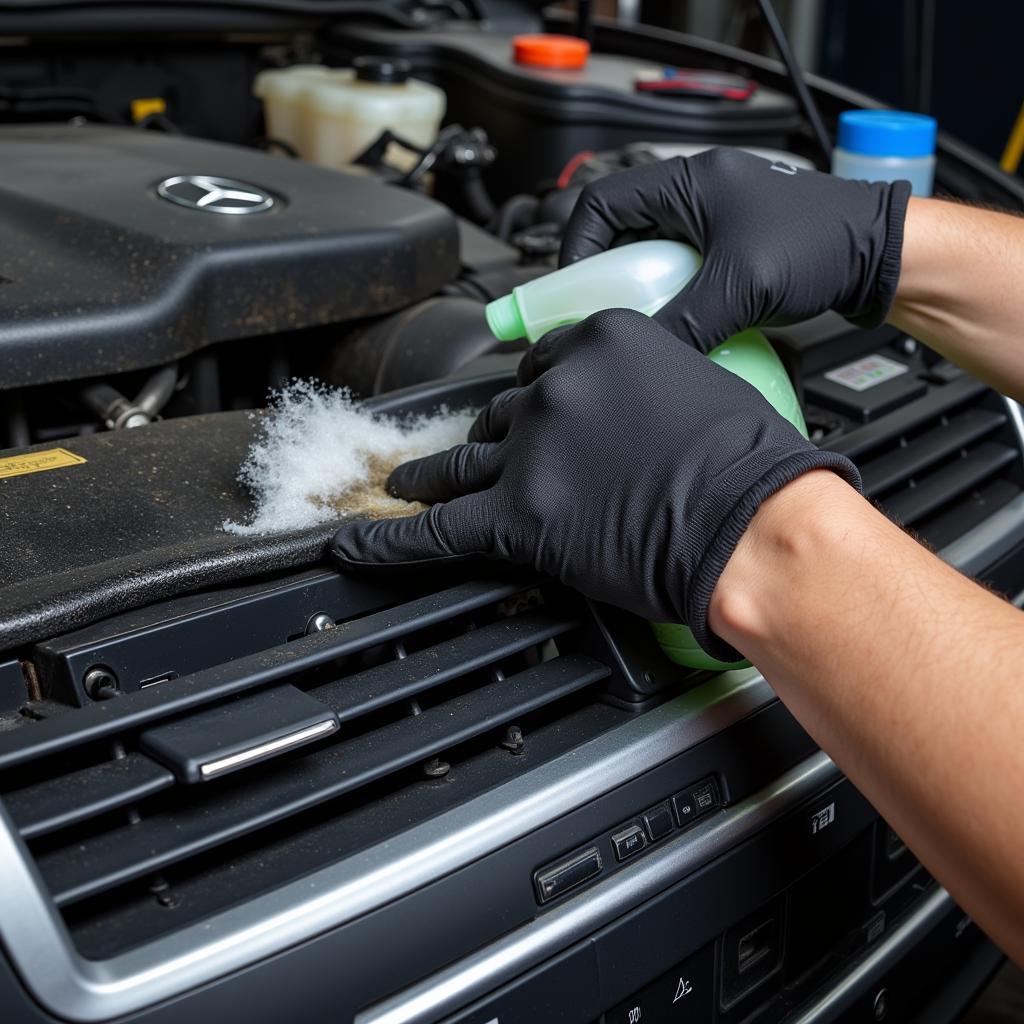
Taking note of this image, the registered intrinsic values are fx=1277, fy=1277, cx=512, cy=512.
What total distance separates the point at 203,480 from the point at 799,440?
37 centimetres

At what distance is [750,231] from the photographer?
87 cm

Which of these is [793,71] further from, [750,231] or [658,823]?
→ [658,823]

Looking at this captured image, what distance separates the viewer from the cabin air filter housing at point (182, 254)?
0.88 meters

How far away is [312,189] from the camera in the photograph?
3.72ft

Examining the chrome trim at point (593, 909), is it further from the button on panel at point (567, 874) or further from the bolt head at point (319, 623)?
the bolt head at point (319, 623)

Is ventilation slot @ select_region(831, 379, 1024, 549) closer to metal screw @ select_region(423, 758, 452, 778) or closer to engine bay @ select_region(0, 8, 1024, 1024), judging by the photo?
engine bay @ select_region(0, 8, 1024, 1024)

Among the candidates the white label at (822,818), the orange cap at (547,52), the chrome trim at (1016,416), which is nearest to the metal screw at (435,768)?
the white label at (822,818)

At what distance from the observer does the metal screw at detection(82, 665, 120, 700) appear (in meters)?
0.64

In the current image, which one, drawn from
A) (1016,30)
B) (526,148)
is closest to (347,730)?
(526,148)

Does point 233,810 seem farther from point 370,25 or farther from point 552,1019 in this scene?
point 370,25

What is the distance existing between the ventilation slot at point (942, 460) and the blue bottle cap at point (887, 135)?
0.27 meters

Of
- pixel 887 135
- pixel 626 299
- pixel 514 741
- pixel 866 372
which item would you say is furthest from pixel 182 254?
pixel 887 135

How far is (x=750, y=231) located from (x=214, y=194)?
0.47 meters

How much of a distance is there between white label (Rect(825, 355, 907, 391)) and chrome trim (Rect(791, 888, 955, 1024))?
41 cm
